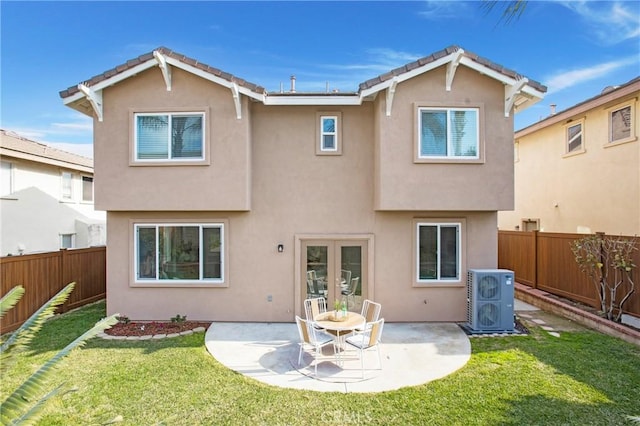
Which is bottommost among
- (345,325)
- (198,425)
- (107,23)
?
(198,425)

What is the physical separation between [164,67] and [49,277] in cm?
750

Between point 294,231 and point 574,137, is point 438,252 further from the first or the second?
point 574,137

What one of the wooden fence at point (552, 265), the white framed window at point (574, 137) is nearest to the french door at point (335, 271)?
the wooden fence at point (552, 265)

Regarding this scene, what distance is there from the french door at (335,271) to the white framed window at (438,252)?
1.76 metres

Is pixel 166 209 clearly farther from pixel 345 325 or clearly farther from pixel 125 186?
pixel 345 325

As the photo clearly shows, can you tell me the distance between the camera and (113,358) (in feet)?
25.8

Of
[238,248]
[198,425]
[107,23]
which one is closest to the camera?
[198,425]

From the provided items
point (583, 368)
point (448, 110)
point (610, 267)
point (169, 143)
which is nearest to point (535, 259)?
point (610, 267)

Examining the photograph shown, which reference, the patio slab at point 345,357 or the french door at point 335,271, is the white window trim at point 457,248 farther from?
the french door at point 335,271

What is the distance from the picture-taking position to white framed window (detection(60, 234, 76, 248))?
59.4 ft

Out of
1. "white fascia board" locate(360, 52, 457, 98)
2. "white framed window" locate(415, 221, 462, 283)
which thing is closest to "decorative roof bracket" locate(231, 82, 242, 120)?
"white fascia board" locate(360, 52, 457, 98)

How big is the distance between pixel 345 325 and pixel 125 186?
7472mm

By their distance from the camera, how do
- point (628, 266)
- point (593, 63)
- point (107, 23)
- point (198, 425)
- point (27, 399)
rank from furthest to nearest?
1. point (593, 63)
2. point (107, 23)
3. point (628, 266)
4. point (198, 425)
5. point (27, 399)

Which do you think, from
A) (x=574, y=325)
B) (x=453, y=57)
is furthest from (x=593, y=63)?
(x=574, y=325)
